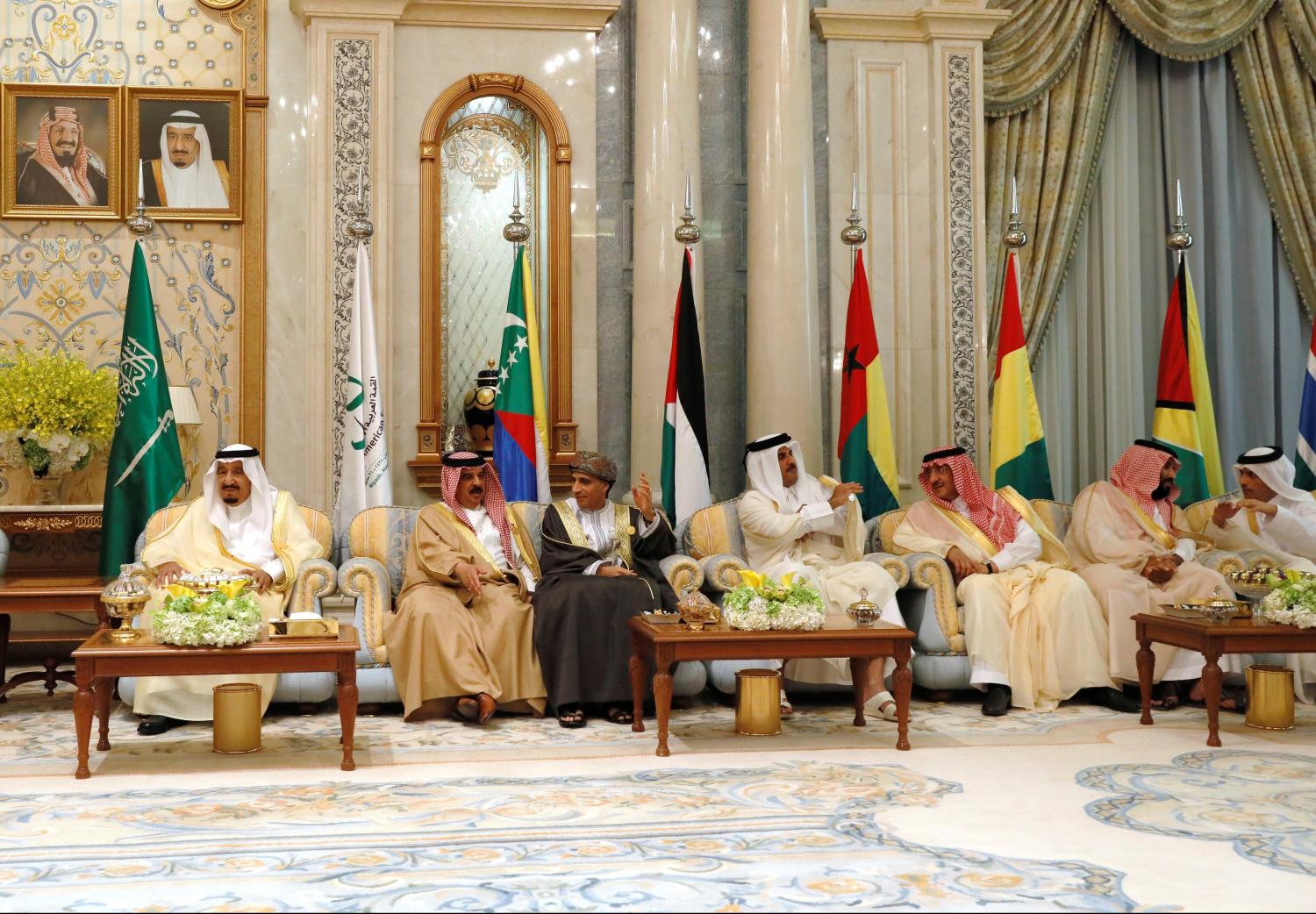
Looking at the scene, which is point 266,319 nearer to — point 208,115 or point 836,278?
point 208,115

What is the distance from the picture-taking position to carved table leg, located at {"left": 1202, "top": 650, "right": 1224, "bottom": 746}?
5445mm

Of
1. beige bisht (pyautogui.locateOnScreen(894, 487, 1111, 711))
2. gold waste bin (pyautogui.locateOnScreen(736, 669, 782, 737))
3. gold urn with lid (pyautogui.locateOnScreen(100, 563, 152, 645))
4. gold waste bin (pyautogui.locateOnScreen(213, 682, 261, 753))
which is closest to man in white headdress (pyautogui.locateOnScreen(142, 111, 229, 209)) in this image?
gold urn with lid (pyautogui.locateOnScreen(100, 563, 152, 645))

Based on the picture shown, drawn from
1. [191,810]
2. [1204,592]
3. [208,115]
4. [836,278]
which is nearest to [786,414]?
[836,278]

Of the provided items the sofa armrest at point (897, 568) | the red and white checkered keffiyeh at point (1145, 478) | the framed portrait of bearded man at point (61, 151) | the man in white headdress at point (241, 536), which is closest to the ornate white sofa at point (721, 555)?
the sofa armrest at point (897, 568)

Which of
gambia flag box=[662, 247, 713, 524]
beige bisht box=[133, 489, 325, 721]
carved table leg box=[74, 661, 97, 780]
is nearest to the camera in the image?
carved table leg box=[74, 661, 97, 780]

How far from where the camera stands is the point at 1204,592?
21.6ft

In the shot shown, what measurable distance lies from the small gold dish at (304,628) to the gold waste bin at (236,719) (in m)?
0.24

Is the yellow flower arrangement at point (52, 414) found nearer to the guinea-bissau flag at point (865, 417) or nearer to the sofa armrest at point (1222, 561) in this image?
the guinea-bissau flag at point (865, 417)

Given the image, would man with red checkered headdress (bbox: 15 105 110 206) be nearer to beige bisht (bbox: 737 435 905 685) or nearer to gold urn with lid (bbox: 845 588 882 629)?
beige bisht (bbox: 737 435 905 685)

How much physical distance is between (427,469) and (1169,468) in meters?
4.08

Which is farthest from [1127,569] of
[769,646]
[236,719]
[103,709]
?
[103,709]

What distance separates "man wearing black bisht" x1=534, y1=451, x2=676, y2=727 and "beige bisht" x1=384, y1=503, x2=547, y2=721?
0.11 m

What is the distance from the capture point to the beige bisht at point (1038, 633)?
20.7ft

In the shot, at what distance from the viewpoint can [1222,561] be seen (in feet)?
22.3
